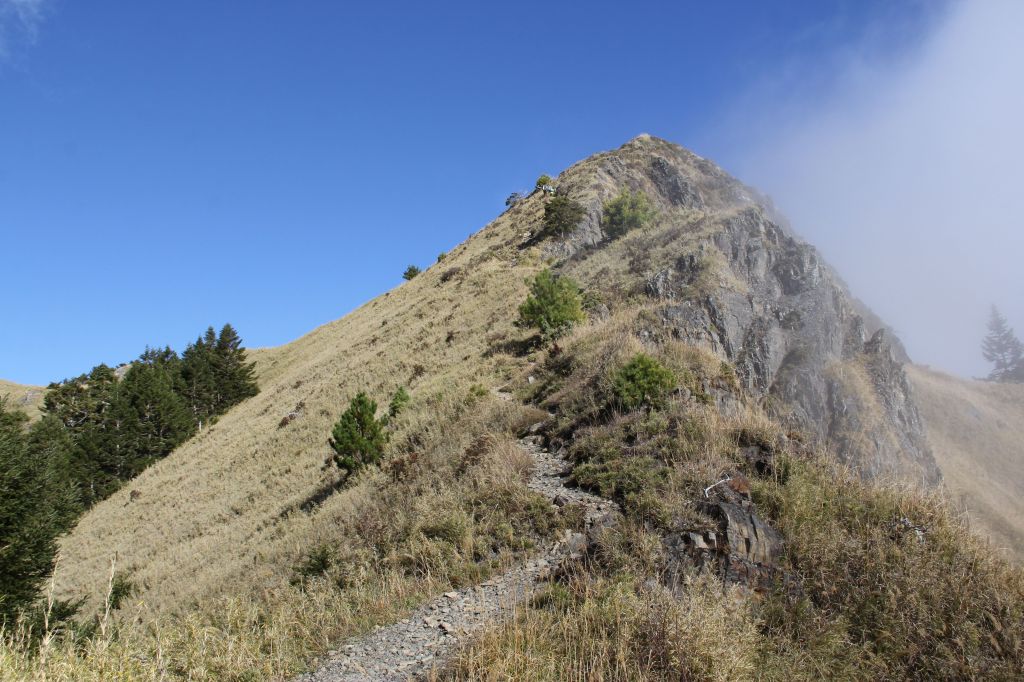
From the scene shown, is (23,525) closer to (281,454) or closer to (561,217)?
(281,454)

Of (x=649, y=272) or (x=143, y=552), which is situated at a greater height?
(x=649, y=272)

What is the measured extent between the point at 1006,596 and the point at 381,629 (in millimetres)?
6077

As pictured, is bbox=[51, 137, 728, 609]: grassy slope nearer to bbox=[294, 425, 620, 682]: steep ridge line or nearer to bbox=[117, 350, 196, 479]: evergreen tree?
bbox=[117, 350, 196, 479]: evergreen tree

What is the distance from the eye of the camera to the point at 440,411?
1493 centimetres

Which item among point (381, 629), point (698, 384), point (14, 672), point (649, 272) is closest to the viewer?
point (14, 672)

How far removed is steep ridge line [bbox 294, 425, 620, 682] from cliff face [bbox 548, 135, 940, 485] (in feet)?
33.6

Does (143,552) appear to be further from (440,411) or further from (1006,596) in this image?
(1006,596)

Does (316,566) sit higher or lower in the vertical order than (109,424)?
lower

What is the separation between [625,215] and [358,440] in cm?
3269

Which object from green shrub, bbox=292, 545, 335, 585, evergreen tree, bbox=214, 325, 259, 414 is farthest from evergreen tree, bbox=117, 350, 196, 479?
green shrub, bbox=292, 545, 335, 585

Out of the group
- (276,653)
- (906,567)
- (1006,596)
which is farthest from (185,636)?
(1006,596)

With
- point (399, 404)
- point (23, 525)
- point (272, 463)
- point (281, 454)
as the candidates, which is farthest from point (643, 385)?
point (281, 454)

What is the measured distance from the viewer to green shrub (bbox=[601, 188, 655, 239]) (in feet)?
135

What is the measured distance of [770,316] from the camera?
2470cm
